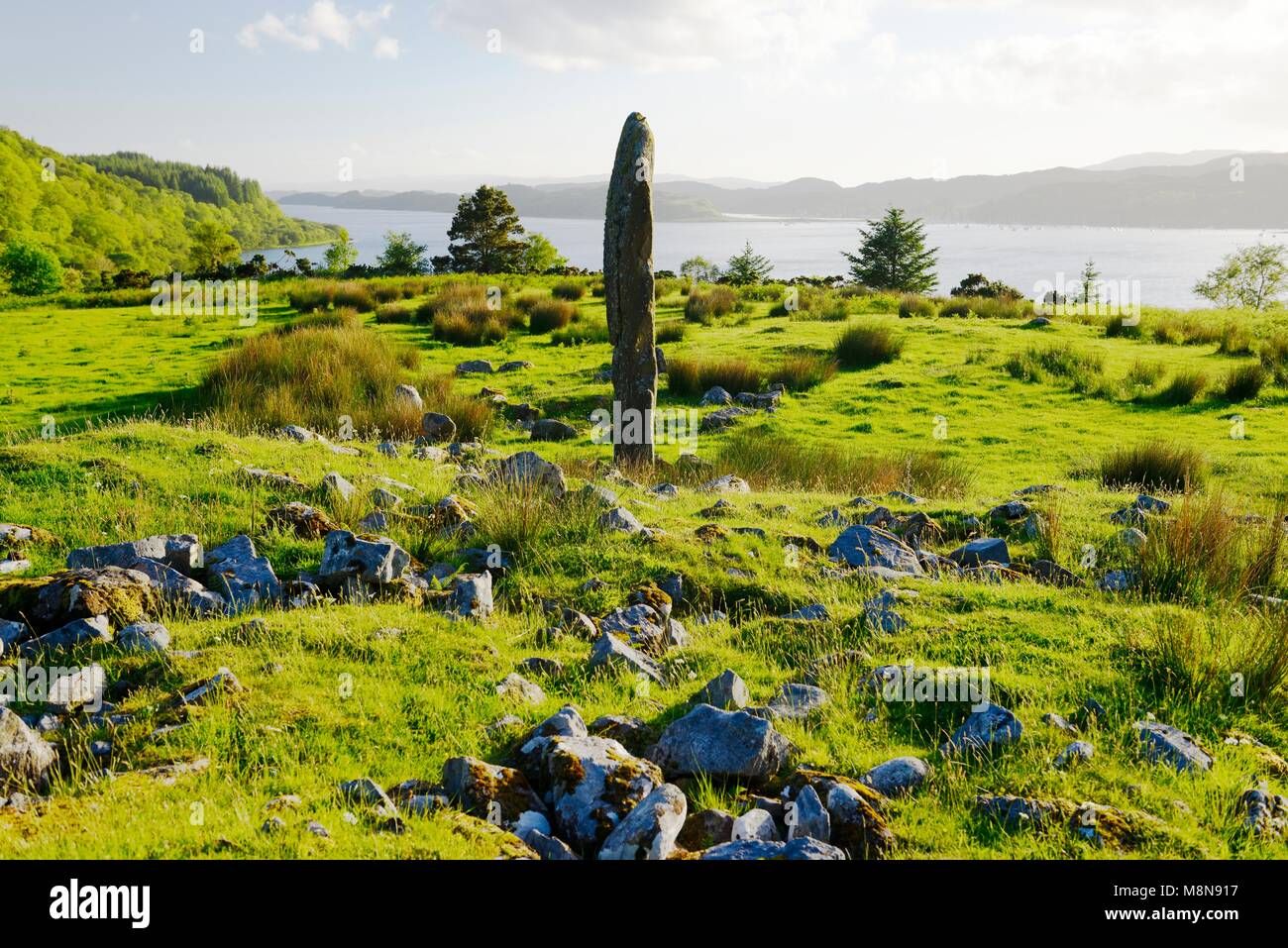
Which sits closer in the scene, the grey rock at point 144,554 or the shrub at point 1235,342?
the grey rock at point 144,554

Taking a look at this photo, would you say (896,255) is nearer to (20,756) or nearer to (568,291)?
(568,291)

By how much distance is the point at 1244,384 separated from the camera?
16547 millimetres

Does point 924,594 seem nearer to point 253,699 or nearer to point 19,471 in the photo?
point 253,699

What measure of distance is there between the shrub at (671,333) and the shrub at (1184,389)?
1096 cm

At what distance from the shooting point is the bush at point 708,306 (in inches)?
974

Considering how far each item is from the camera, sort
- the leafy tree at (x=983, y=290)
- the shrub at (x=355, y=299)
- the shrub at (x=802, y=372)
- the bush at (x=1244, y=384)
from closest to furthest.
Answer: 1. the bush at (x=1244, y=384)
2. the shrub at (x=802, y=372)
3. the shrub at (x=355, y=299)
4. the leafy tree at (x=983, y=290)

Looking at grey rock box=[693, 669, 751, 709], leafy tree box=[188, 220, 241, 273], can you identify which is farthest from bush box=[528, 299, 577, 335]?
→ leafy tree box=[188, 220, 241, 273]

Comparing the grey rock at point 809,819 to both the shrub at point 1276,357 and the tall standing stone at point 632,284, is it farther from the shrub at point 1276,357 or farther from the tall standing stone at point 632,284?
the shrub at point 1276,357

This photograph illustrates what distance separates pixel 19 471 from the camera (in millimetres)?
8000

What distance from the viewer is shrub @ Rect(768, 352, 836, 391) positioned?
57.1 ft

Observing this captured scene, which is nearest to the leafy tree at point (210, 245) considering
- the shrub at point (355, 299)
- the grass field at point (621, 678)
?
the shrub at point (355, 299)

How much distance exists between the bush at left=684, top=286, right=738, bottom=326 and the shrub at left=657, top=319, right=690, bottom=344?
1843mm

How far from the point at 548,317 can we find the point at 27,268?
4251cm

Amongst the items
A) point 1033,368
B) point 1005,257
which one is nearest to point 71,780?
point 1033,368
